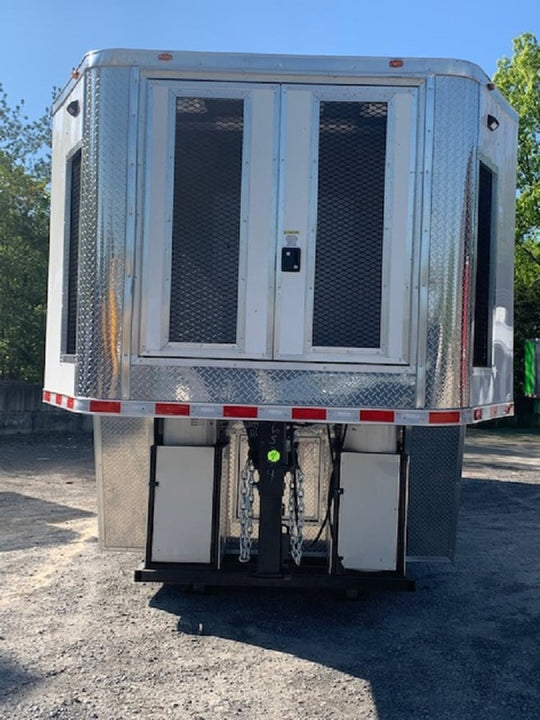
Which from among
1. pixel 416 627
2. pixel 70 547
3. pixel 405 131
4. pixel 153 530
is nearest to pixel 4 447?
pixel 70 547

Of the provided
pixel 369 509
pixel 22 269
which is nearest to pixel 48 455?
pixel 22 269

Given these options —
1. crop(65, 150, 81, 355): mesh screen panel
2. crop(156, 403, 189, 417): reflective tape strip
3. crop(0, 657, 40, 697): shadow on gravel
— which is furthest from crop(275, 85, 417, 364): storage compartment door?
crop(0, 657, 40, 697): shadow on gravel

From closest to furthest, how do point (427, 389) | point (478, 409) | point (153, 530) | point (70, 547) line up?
point (427, 389)
point (478, 409)
point (153, 530)
point (70, 547)

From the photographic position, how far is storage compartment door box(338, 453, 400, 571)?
14.7 feet

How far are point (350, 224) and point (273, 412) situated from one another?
44.1 inches

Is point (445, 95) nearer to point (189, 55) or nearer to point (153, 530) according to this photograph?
point (189, 55)

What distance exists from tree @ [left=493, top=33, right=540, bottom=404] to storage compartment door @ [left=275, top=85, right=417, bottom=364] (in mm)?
17431

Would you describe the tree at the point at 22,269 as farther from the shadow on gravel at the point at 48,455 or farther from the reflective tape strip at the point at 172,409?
the reflective tape strip at the point at 172,409

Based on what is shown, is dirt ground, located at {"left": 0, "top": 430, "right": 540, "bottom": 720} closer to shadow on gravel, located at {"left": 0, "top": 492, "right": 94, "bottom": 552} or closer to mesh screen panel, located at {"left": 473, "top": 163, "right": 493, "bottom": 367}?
shadow on gravel, located at {"left": 0, "top": 492, "right": 94, "bottom": 552}

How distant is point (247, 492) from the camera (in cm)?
459

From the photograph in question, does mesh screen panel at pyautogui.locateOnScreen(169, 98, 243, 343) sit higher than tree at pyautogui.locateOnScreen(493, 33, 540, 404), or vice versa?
tree at pyautogui.locateOnScreen(493, 33, 540, 404)

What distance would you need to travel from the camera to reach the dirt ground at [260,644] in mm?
3576

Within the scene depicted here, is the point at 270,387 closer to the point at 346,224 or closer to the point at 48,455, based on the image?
the point at 346,224

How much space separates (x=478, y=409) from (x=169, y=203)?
2.14m
